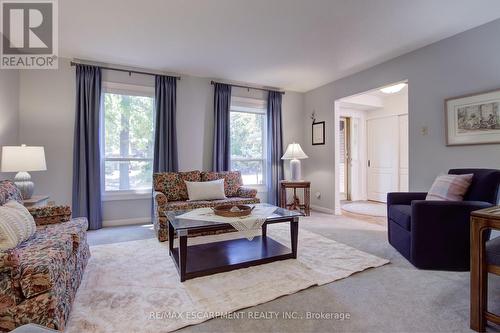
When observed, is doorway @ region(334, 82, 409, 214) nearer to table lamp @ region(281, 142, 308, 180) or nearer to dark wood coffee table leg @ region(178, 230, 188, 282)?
table lamp @ region(281, 142, 308, 180)

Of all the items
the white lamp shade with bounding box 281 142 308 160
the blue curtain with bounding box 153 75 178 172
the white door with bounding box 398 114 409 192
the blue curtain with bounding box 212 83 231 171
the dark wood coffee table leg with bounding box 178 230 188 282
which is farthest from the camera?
the white door with bounding box 398 114 409 192

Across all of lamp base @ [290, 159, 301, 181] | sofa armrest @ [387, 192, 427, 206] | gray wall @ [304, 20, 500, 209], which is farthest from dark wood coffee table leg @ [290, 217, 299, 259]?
lamp base @ [290, 159, 301, 181]

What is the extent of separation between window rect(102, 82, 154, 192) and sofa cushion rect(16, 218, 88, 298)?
78.0 inches

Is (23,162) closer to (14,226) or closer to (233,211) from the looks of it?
(14,226)

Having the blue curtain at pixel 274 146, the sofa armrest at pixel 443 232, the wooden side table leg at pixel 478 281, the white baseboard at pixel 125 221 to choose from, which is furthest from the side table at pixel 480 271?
the white baseboard at pixel 125 221

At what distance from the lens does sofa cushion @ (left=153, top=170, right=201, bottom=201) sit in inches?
147

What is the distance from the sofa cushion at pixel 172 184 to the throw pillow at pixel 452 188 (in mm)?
3104

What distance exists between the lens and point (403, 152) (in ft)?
18.6

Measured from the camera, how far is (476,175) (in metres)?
2.57

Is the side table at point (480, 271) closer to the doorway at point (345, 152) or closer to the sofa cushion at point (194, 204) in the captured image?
the sofa cushion at point (194, 204)

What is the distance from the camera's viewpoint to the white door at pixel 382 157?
581 centimetres

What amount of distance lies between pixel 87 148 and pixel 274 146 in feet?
10.7

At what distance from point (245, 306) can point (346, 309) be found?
2.26 ft

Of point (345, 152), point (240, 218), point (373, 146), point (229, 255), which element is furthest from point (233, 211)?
point (373, 146)
